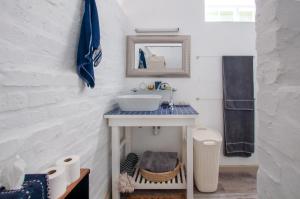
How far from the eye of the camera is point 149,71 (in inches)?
98.1

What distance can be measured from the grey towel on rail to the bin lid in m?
0.30

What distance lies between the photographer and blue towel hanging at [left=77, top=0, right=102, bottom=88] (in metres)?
1.19

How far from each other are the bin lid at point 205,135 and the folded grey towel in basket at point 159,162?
0.36 meters

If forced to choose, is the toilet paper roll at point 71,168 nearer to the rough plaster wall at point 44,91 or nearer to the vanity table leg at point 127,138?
the rough plaster wall at point 44,91

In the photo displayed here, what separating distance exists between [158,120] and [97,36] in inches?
35.7

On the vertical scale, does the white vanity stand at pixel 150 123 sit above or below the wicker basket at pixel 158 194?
above

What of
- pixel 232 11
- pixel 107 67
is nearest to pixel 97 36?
pixel 107 67

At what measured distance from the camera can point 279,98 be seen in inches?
21.3

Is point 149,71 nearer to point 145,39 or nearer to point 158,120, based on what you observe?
point 145,39

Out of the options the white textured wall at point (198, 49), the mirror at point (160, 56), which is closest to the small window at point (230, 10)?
the white textured wall at point (198, 49)

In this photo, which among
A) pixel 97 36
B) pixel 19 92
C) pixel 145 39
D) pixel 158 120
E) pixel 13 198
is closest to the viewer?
pixel 13 198

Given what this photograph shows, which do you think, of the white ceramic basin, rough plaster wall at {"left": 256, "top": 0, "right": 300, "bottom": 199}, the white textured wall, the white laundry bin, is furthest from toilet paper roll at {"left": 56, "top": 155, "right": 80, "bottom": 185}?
the white textured wall

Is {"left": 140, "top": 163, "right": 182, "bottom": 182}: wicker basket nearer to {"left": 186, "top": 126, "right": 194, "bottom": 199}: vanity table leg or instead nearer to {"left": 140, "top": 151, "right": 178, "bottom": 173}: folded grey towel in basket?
{"left": 140, "top": 151, "right": 178, "bottom": 173}: folded grey towel in basket

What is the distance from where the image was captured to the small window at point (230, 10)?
2.58 m
